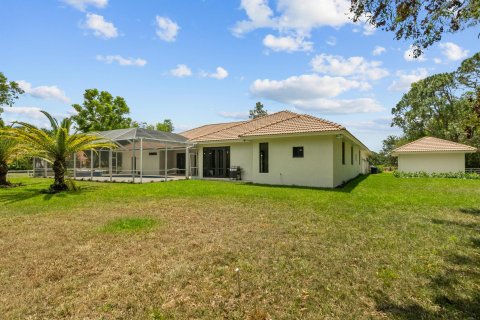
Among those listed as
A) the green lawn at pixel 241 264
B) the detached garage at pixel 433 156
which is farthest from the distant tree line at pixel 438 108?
the green lawn at pixel 241 264

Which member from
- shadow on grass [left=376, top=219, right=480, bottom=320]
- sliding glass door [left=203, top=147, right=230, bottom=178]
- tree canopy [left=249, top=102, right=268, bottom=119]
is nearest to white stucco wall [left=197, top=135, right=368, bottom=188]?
sliding glass door [left=203, top=147, right=230, bottom=178]

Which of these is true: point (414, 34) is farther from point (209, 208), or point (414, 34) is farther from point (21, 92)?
point (21, 92)

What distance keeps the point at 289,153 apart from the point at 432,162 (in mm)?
19661

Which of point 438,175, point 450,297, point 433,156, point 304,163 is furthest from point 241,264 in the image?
point 433,156

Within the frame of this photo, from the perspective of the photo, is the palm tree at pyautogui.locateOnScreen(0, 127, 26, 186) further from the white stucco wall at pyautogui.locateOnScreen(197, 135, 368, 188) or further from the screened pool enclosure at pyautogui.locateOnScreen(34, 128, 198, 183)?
the white stucco wall at pyautogui.locateOnScreen(197, 135, 368, 188)

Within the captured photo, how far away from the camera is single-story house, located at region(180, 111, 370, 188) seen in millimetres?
16344

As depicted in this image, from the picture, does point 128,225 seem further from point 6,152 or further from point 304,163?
point 6,152

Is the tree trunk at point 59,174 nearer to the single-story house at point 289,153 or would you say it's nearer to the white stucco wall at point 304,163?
the single-story house at point 289,153

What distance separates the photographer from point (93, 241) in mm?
6039

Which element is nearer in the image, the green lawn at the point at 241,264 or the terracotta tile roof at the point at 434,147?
the green lawn at the point at 241,264

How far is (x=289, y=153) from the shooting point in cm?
1767

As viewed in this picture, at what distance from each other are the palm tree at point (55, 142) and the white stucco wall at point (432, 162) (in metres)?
30.0

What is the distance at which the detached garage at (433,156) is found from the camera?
2741cm

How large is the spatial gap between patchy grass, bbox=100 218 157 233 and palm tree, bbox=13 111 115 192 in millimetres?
8432
